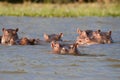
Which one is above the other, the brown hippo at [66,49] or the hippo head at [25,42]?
the hippo head at [25,42]

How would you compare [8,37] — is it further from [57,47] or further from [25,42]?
[57,47]

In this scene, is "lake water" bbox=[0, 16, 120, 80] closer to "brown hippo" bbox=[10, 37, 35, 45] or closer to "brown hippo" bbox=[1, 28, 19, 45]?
"brown hippo" bbox=[10, 37, 35, 45]

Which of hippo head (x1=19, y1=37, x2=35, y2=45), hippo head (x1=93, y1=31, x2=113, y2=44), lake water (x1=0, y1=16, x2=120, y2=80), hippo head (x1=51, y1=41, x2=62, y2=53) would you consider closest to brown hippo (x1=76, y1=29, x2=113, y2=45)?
hippo head (x1=93, y1=31, x2=113, y2=44)

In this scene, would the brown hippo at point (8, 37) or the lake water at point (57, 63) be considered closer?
the lake water at point (57, 63)

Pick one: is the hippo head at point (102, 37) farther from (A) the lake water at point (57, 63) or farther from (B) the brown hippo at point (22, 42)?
(B) the brown hippo at point (22, 42)

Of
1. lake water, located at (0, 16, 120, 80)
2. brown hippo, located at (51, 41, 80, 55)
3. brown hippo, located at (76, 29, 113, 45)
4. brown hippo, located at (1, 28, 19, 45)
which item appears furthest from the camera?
brown hippo, located at (76, 29, 113, 45)

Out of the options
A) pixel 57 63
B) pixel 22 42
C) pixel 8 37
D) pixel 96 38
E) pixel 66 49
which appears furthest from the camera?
pixel 96 38

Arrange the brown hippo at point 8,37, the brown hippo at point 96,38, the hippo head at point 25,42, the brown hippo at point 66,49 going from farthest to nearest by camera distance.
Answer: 1. the brown hippo at point 96,38
2. the brown hippo at point 8,37
3. the hippo head at point 25,42
4. the brown hippo at point 66,49

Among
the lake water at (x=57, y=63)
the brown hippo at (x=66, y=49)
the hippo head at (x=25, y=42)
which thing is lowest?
the lake water at (x=57, y=63)

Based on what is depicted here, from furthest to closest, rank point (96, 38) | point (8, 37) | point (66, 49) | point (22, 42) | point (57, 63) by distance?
point (96, 38) < point (8, 37) < point (22, 42) < point (66, 49) < point (57, 63)

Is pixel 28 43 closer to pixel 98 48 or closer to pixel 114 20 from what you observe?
pixel 98 48

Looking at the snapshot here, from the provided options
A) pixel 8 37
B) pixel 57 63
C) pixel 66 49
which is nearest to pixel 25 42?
pixel 8 37

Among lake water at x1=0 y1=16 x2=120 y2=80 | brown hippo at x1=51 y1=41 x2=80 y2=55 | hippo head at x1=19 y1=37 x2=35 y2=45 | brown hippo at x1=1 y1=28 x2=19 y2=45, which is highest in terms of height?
brown hippo at x1=1 y1=28 x2=19 y2=45

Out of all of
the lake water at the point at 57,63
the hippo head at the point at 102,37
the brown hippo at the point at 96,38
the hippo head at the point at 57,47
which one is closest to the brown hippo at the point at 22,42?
the lake water at the point at 57,63
